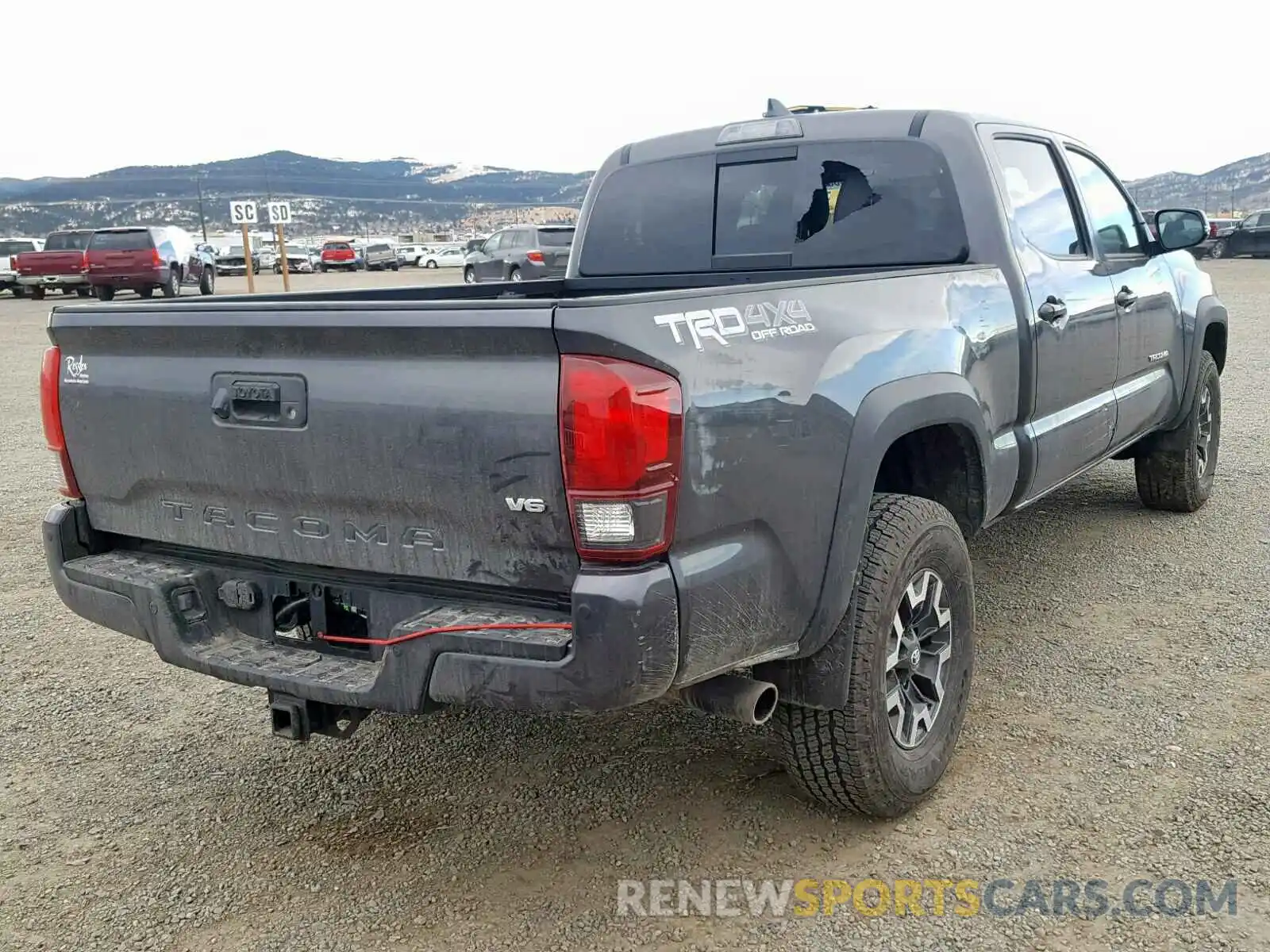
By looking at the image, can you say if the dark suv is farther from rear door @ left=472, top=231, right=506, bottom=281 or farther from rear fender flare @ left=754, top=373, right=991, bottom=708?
rear fender flare @ left=754, top=373, right=991, bottom=708

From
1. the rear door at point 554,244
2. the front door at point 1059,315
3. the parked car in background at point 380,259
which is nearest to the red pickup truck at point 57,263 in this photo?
the rear door at point 554,244

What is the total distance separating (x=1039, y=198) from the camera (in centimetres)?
437

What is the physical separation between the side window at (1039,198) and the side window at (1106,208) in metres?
0.20

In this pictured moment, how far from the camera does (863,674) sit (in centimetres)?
288

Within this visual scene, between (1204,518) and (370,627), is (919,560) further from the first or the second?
(1204,518)

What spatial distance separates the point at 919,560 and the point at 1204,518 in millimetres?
3687

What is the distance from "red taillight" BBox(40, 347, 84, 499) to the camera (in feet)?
10.5

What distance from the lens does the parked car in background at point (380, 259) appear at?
5612 cm

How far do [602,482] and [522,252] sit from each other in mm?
24752

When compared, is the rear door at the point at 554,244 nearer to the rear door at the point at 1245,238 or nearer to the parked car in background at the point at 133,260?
the parked car in background at the point at 133,260

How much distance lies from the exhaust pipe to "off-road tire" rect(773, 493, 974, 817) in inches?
11.2

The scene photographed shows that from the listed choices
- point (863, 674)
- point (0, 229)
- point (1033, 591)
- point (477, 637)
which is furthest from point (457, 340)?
point (0, 229)

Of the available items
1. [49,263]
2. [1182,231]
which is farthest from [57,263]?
[1182,231]

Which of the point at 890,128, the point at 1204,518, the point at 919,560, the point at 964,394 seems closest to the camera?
the point at 919,560
